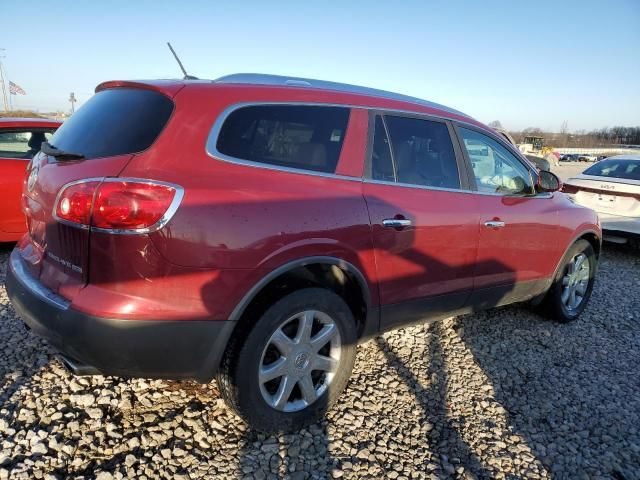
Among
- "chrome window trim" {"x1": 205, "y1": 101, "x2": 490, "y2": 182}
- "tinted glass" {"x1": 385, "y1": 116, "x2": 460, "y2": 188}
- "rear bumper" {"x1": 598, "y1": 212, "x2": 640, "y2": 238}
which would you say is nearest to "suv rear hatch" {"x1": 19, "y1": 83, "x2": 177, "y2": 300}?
"chrome window trim" {"x1": 205, "y1": 101, "x2": 490, "y2": 182}

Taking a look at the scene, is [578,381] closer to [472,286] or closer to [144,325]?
[472,286]

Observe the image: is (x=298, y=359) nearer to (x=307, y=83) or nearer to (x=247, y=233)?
(x=247, y=233)

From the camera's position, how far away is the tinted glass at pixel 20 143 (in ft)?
15.7

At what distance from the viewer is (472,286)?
3236mm

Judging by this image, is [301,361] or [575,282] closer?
[301,361]

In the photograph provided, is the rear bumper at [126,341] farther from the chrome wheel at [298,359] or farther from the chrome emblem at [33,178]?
the chrome emblem at [33,178]

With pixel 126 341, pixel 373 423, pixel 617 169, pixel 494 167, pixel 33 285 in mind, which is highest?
pixel 617 169

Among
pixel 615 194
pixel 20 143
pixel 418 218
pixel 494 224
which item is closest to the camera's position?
pixel 418 218

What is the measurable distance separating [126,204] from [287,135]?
89 cm

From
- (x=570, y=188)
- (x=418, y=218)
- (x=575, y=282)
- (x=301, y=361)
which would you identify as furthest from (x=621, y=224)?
(x=301, y=361)

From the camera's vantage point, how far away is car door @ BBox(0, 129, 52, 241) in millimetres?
4645

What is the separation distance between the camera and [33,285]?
2.17 meters

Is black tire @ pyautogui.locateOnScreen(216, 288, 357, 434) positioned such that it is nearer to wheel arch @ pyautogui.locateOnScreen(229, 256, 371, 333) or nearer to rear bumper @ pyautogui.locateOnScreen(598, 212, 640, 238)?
wheel arch @ pyautogui.locateOnScreen(229, 256, 371, 333)

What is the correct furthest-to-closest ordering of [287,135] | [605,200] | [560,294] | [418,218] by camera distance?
[605,200] < [560,294] < [418,218] < [287,135]
